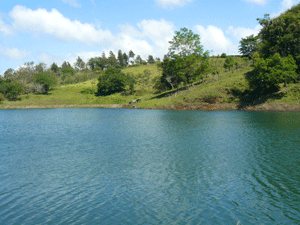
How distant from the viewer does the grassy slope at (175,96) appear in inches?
3516

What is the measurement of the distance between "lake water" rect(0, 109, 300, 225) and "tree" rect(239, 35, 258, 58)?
349 feet

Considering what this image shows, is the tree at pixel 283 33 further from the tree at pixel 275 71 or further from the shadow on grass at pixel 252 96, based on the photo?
the shadow on grass at pixel 252 96

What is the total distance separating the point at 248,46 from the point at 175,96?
5759 centimetres

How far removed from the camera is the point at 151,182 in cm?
1991

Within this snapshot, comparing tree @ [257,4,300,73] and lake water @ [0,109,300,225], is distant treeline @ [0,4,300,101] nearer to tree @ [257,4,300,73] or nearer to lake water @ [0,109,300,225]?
tree @ [257,4,300,73]

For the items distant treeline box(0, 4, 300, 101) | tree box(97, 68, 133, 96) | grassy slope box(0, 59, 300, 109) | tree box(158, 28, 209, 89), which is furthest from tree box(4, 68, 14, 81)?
tree box(158, 28, 209, 89)

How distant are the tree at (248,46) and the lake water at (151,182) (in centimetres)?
10628

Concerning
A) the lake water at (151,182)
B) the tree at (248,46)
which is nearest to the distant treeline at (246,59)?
the tree at (248,46)

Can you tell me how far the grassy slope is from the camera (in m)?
89.3

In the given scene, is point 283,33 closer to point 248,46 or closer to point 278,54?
point 278,54

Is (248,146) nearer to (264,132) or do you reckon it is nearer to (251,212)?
(264,132)

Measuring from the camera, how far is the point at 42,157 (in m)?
28.2

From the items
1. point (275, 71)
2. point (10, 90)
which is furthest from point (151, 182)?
point (10, 90)

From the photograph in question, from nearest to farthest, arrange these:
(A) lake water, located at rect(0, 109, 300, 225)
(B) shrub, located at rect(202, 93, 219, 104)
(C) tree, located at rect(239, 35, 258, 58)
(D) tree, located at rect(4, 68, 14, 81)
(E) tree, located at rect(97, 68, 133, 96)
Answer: (A) lake water, located at rect(0, 109, 300, 225) < (B) shrub, located at rect(202, 93, 219, 104) < (C) tree, located at rect(239, 35, 258, 58) < (E) tree, located at rect(97, 68, 133, 96) < (D) tree, located at rect(4, 68, 14, 81)
